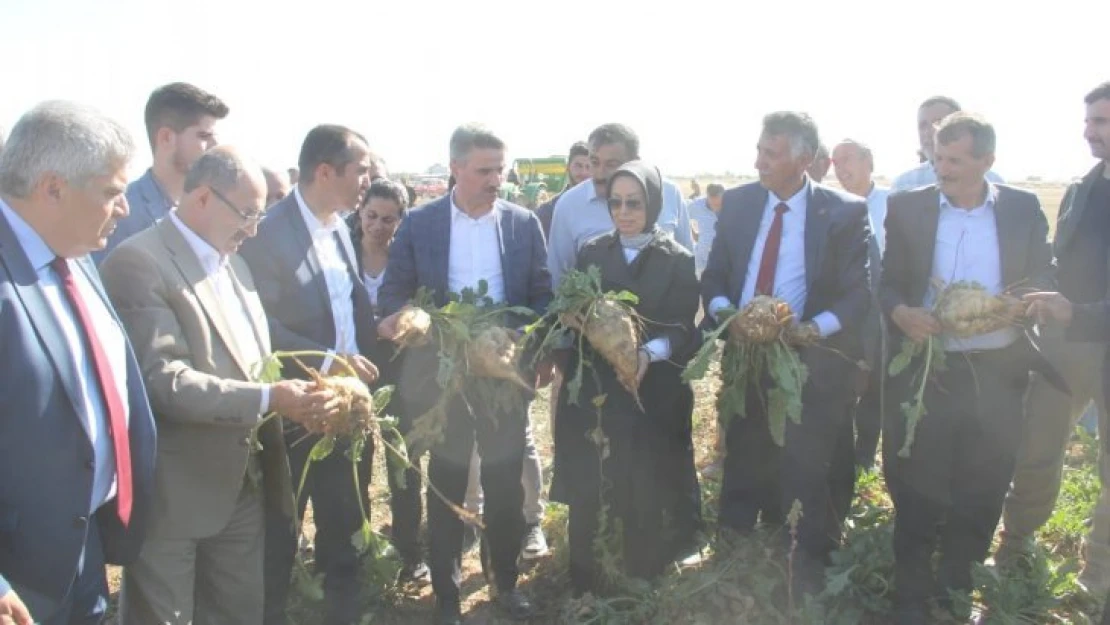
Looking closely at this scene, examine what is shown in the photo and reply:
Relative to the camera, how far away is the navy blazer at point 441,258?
165 inches

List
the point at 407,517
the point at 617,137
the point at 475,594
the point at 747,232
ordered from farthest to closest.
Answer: the point at 617,137, the point at 407,517, the point at 475,594, the point at 747,232

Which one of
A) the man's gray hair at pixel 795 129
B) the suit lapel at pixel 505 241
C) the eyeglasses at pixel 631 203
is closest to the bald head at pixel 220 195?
the suit lapel at pixel 505 241

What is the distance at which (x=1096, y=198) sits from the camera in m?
4.03

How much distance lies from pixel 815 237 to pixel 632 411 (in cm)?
136

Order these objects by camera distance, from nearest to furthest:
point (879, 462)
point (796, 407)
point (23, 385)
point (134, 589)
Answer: point (23, 385) < point (134, 589) < point (796, 407) < point (879, 462)

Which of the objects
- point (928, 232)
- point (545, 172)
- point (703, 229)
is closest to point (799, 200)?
point (928, 232)

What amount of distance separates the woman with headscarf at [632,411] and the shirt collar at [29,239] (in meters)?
2.51

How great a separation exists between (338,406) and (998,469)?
3.25m

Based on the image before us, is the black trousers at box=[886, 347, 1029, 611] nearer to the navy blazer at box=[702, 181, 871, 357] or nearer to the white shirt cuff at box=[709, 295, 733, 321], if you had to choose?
the navy blazer at box=[702, 181, 871, 357]

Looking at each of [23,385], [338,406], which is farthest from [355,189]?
[23,385]

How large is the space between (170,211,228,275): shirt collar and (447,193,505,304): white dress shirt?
1.46 meters

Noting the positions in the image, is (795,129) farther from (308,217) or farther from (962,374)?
(308,217)

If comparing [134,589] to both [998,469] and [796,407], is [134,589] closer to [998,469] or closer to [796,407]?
[796,407]

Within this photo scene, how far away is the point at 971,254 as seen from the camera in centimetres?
398
